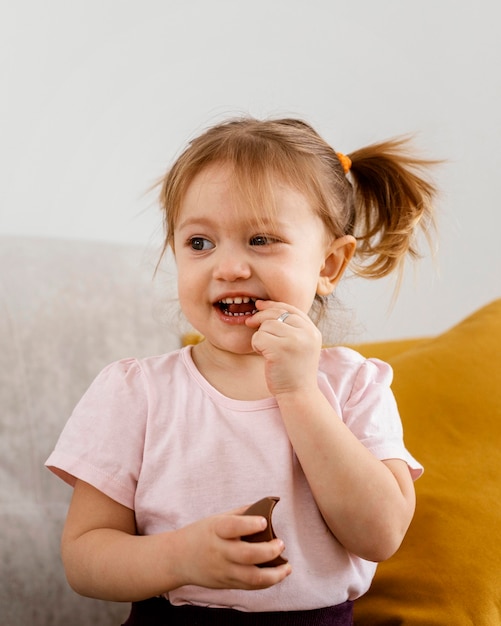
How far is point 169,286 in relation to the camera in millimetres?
1579

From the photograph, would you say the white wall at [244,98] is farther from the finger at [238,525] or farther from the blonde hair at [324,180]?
the finger at [238,525]

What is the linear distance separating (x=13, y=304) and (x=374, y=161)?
1.96 ft

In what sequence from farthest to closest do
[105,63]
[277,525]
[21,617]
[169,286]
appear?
[105,63], [169,286], [21,617], [277,525]

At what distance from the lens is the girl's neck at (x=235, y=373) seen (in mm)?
1104

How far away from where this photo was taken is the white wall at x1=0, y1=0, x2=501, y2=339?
1866mm

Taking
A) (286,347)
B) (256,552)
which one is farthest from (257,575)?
(286,347)

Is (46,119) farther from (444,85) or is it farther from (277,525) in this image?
(277,525)

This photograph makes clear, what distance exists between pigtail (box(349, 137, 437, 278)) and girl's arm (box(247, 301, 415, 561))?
0.33 meters

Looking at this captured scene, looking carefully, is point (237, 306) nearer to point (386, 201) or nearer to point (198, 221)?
point (198, 221)

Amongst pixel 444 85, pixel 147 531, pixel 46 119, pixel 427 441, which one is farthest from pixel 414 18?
pixel 147 531

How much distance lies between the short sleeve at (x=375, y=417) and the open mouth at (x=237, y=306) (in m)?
0.18

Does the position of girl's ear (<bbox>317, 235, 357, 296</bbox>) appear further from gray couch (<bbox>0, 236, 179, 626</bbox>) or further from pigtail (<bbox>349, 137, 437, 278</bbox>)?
gray couch (<bbox>0, 236, 179, 626</bbox>)

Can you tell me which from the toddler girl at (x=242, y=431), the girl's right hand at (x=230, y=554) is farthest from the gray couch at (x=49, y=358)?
the girl's right hand at (x=230, y=554)

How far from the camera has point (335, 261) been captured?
1.20 meters
